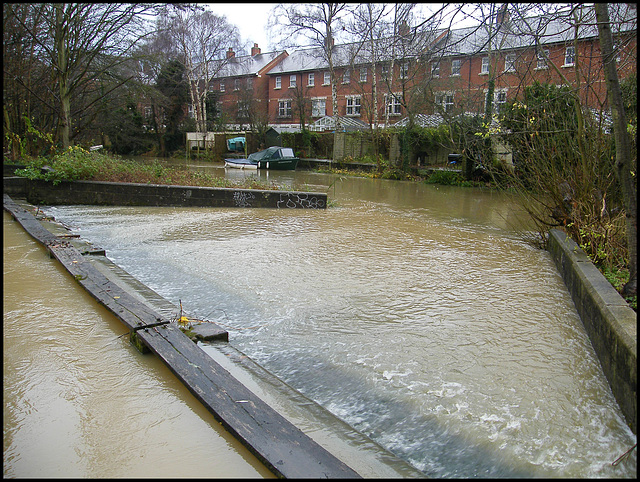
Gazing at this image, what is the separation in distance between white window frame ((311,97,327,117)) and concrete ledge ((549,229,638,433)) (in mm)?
40746

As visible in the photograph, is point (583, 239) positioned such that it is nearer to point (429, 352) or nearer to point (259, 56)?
point (429, 352)

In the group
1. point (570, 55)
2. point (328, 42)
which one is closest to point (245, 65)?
point (328, 42)

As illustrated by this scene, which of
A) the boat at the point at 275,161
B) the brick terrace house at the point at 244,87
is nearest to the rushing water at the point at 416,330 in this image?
the boat at the point at 275,161

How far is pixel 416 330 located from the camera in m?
4.86

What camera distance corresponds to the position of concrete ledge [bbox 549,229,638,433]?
3301 mm

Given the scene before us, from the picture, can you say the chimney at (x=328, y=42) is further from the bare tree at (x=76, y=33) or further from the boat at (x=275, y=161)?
the bare tree at (x=76, y=33)

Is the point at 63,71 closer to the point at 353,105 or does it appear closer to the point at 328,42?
the point at 328,42

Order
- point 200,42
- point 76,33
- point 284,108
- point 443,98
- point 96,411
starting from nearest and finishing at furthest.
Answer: point 96,411 < point 76,33 < point 443,98 < point 200,42 < point 284,108

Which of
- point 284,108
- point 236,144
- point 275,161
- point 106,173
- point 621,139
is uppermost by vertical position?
point 284,108

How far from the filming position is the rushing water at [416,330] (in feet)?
10.3

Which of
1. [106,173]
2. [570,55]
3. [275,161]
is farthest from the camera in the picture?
[275,161]

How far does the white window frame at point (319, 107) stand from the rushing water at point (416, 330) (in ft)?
120

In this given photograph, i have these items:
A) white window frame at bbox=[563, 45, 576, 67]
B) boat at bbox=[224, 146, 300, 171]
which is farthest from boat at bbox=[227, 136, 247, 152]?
white window frame at bbox=[563, 45, 576, 67]

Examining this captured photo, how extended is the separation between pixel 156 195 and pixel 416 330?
10.1m
